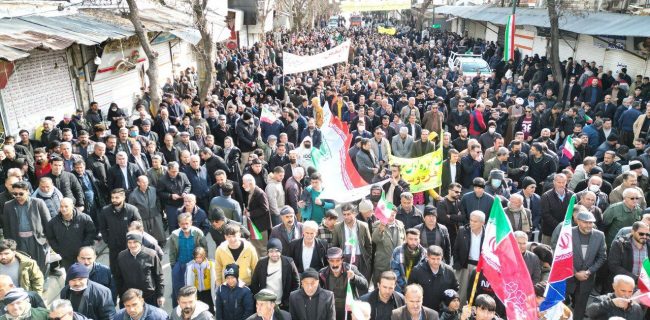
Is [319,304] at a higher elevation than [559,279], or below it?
below

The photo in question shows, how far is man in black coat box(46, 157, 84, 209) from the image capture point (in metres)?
7.06

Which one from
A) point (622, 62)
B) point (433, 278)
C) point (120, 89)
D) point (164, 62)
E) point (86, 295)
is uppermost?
point (86, 295)

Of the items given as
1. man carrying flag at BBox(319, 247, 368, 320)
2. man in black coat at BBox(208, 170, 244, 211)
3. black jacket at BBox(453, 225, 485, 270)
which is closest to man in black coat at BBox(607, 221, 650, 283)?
black jacket at BBox(453, 225, 485, 270)

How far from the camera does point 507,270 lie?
14.8 ft

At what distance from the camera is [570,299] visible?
6.38m

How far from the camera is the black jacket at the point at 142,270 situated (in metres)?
5.39

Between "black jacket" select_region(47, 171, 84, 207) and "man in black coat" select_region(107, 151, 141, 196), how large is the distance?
1.78ft

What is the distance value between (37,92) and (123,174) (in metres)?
5.10

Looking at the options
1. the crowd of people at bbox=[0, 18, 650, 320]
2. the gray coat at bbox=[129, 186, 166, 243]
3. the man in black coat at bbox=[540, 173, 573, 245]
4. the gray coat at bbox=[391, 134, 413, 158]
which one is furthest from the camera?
the gray coat at bbox=[391, 134, 413, 158]

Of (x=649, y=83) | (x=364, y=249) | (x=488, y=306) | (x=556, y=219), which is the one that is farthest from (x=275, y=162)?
(x=649, y=83)

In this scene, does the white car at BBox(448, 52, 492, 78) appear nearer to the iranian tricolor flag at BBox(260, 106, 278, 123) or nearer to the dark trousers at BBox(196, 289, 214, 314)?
the iranian tricolor flag at BBox(260, 106, 278, 123)

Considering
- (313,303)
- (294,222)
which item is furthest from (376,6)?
(313,303)

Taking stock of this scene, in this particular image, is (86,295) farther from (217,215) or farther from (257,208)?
(257,208)

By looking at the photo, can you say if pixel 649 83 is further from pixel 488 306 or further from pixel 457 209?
pixel 488 306
